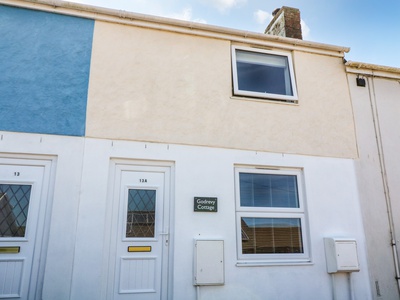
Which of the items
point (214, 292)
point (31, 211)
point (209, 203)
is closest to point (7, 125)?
point (31, 211)

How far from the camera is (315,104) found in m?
→ 6.48

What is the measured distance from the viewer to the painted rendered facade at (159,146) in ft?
15.9

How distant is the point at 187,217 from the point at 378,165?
13.1 ft

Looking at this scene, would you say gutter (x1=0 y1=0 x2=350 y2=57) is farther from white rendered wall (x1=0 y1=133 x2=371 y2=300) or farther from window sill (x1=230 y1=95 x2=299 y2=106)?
white rendered wall (x1=0 y1=133 x2=371 y2=300)

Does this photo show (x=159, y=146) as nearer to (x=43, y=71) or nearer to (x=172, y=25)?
(x=43, y=71)

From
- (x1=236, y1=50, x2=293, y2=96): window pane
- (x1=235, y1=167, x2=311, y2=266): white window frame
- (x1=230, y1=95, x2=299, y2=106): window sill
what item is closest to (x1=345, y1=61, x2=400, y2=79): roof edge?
(x1=236, y1=50, x2=293, y2=96): window pane

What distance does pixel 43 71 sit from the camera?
17.5ft

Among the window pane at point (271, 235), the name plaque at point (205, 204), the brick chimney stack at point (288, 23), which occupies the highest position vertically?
the brick chimney stack at point (288, 23)

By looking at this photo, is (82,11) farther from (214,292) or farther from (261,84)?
(214,292)

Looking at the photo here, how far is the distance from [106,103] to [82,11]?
1.81m

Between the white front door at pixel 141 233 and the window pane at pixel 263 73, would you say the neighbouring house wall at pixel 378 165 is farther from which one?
the white front door at pixel 141 233

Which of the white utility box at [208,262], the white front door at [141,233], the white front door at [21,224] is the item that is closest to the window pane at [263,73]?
the white front door at [141,233]

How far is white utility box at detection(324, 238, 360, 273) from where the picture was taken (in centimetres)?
541

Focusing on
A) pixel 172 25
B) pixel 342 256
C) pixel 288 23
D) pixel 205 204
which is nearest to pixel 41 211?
pixel 205 204
